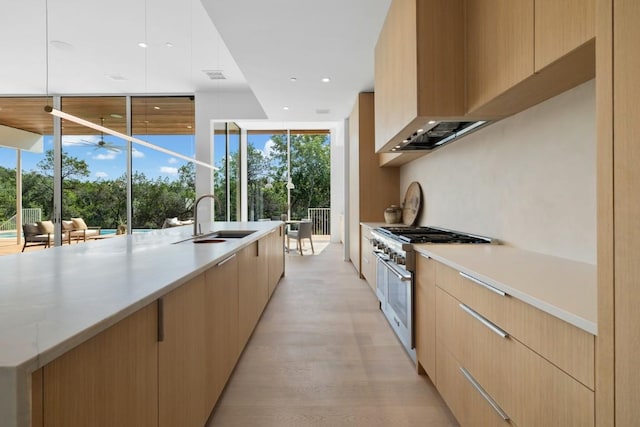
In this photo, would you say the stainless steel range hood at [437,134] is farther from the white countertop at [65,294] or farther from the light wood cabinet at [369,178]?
the white countertop at [65,294]

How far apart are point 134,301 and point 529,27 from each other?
1.72 metres

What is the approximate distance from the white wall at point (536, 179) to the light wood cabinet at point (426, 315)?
1.83 ft

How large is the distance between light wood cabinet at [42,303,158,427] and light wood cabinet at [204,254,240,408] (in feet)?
1.73

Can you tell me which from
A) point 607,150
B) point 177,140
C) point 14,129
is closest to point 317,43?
point 607,150

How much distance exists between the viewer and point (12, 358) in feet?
1.95

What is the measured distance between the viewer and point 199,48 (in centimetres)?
490

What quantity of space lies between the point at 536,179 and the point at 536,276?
777mm

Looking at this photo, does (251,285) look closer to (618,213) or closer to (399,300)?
(399,300)

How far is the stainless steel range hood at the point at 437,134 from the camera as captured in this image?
2.33 metres

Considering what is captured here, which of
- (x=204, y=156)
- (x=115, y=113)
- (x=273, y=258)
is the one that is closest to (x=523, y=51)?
(x=273, y=258)

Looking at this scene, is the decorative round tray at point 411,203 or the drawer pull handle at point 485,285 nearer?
the drawer pull handle at point 485,285

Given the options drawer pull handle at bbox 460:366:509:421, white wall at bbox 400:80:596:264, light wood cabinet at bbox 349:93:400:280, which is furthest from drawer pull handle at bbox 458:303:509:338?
light wood cabinet at bbox 349:93:400:280

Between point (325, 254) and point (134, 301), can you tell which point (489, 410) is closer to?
point (134, 301)

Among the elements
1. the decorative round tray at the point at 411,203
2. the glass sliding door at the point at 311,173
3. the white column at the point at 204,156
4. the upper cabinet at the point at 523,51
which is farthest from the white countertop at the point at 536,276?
the glass sliding door at the point at 311,173
